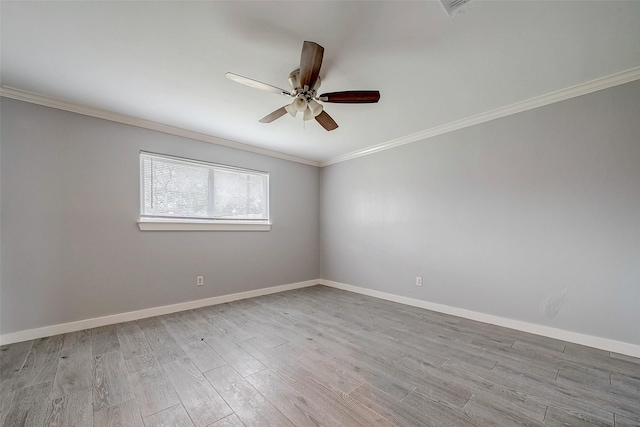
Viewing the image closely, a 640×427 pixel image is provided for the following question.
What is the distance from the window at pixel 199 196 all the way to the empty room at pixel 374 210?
0.10 ft

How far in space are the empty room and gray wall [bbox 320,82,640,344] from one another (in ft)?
0.06

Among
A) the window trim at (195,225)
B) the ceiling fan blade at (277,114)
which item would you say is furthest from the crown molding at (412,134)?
the ceiling fan blade at (277,114)

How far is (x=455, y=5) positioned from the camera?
4.80ft

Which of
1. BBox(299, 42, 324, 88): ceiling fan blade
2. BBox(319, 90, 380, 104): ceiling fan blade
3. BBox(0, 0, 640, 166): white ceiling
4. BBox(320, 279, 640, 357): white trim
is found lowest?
BBox(320, 279, 640, 357): white trim

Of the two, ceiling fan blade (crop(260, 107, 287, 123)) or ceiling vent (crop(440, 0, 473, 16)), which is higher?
ceiling vent (crop(440, 0, 473, 16))

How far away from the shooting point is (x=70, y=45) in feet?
5.86

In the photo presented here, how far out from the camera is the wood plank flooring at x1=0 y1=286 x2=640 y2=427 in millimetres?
1429

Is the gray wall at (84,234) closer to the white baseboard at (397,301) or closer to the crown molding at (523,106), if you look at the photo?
the white baseboard at (397,301)

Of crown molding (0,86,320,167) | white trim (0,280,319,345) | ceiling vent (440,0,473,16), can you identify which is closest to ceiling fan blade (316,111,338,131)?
ceiling vent (440,0,473,16)

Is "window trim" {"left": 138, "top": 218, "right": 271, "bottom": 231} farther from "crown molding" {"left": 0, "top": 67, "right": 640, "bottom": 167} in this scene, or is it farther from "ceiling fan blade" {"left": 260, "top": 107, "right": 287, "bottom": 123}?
"ceiling fan blade" {"left": 260, "top": 107, "right": 287, "bottom": 123}

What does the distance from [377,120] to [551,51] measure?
155cm

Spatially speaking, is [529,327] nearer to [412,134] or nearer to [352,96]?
[412,134]

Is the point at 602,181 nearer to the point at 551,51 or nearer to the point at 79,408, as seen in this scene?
the point at 551,51

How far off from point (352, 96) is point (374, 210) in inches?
89.7
